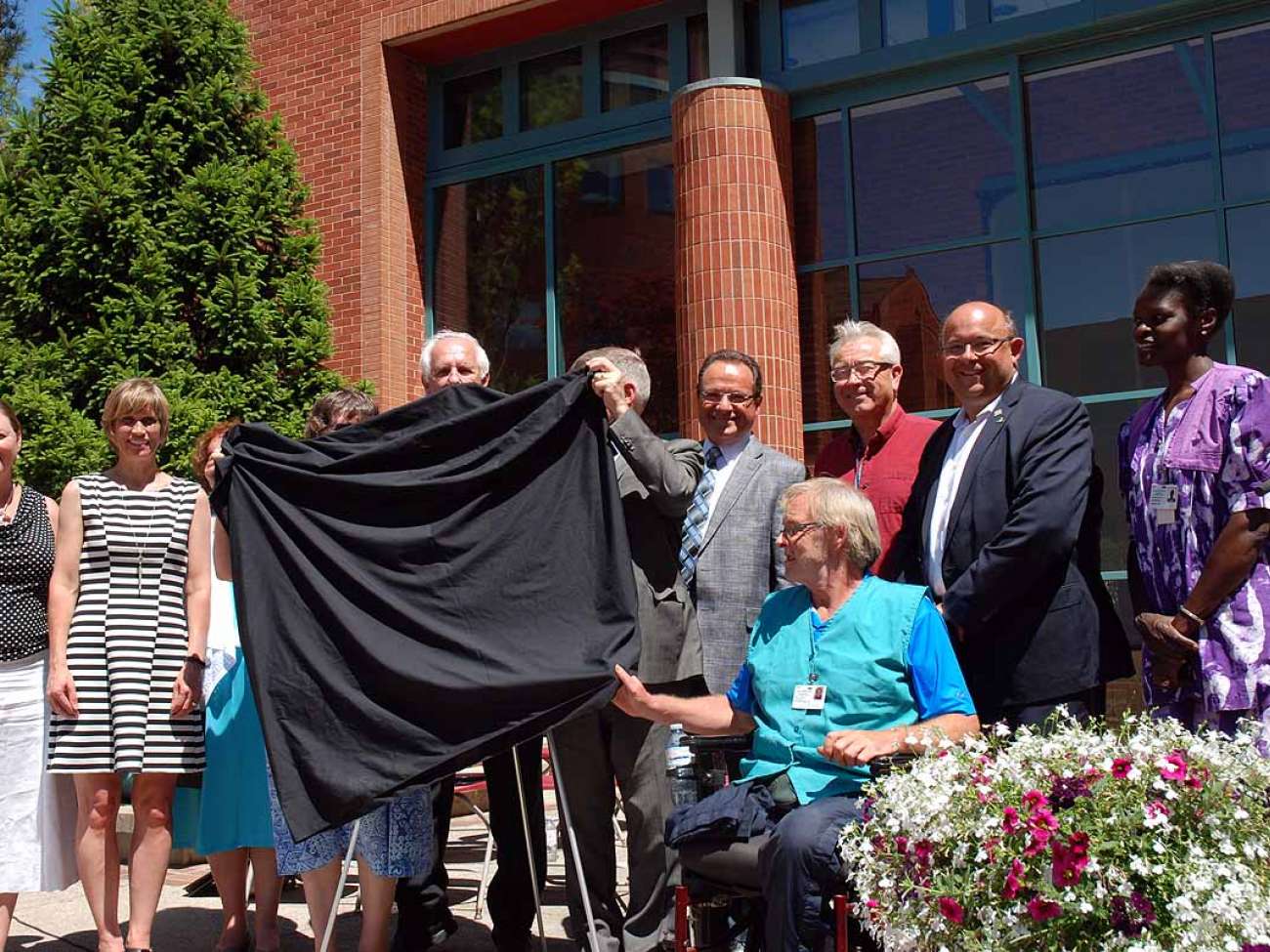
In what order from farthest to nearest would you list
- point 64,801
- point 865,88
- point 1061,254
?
point 865,88
point 1061,254
point 64,801

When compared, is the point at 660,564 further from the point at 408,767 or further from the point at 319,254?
the point at 319,254

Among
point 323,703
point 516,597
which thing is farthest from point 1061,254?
point 323,703

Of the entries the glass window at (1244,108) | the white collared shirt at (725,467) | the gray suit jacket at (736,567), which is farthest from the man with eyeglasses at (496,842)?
the glass window at (1244,108)

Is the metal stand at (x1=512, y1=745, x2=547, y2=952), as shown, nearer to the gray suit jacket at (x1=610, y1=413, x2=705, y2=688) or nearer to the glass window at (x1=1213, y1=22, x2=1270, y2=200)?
the gray suit jacket at (x1=610, y1=413, x2=705, y2=688)

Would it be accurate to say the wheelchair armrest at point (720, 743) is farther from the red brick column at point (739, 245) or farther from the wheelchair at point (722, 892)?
the red brick column at point (739, 245)

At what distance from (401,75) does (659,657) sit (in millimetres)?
8215

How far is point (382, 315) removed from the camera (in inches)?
448

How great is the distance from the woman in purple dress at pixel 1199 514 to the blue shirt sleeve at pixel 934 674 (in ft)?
2.42

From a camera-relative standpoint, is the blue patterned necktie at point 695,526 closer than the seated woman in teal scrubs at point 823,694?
No

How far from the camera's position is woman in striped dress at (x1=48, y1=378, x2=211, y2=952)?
5109mm

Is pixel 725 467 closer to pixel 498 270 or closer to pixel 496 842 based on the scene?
pixel 496 842

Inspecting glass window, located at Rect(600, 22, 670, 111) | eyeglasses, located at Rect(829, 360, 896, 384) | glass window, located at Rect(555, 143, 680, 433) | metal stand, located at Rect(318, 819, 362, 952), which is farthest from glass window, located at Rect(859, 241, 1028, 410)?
metal stand, located at Rect(318, 819, 362, 952)

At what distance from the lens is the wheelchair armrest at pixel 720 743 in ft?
13.9

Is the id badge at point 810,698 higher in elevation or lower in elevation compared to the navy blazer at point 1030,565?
lower
